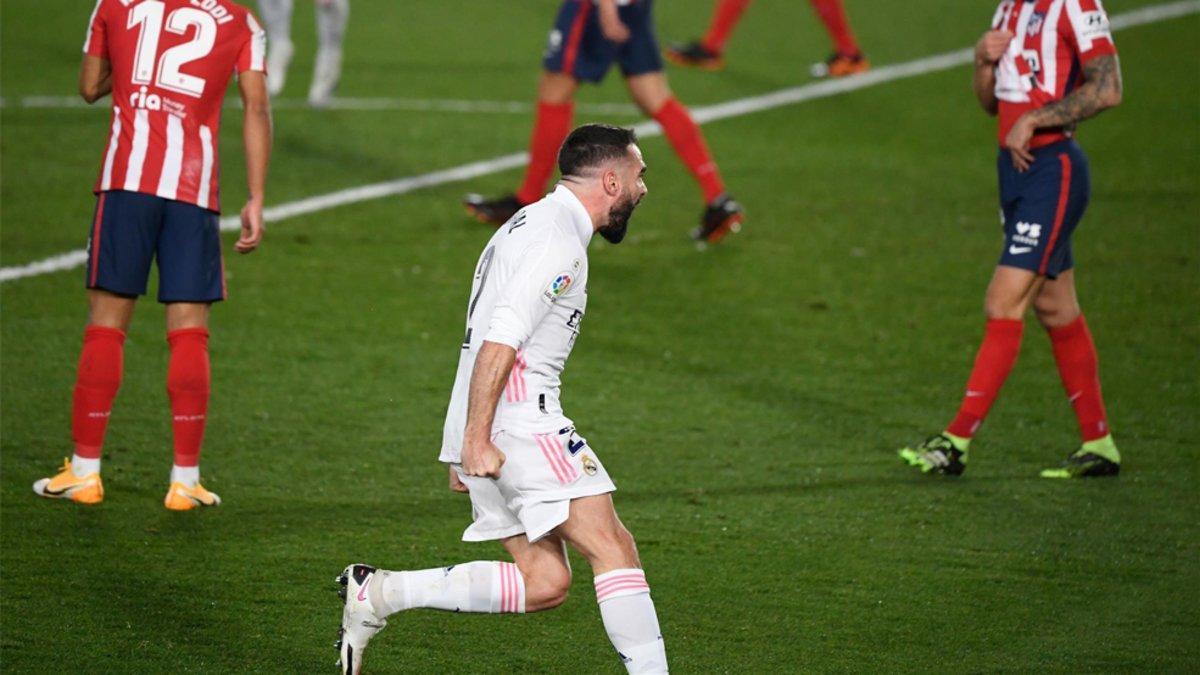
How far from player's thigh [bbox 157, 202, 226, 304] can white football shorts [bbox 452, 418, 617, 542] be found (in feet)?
6.57

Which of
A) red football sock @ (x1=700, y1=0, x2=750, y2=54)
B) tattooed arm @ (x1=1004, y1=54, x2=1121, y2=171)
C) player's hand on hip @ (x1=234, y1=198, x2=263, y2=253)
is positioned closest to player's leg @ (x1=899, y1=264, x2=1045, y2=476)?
tattooed arm @ (x1=1004, y1=54, x2=1121, y2=171)

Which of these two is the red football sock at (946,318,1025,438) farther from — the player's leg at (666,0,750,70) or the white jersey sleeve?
the player's leg at (666,0,750,70)

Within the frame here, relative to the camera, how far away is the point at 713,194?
402 inches

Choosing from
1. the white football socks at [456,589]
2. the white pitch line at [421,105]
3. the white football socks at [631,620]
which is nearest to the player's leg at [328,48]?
the white pitch line at [421,105]

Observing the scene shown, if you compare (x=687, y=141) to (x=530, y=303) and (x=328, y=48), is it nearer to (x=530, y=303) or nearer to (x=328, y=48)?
(x=328, y=48)

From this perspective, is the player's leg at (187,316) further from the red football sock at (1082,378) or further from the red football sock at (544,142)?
the red football sock at (544,142)

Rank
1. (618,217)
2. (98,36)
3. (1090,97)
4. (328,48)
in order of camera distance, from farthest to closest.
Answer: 1. (328,48)
2. (1090,97)
3. (98,36)
4. (618,217)

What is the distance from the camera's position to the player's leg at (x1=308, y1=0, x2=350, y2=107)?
1261 cm

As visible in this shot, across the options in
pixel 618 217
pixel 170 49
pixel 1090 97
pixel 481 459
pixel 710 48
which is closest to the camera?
pixel 481 459

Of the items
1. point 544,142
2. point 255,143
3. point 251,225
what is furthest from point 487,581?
point 544,142

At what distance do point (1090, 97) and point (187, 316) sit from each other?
3485 millimetres

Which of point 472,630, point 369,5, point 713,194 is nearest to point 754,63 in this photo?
point 369,5

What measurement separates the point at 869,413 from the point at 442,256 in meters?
3.18

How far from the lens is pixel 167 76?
20.0ft
